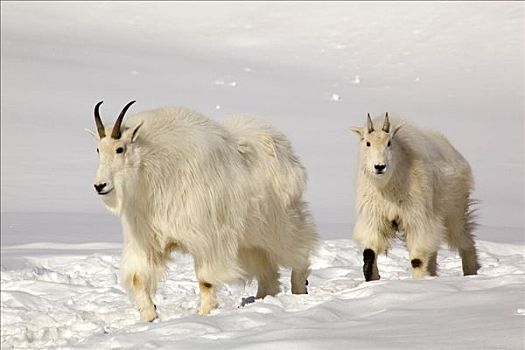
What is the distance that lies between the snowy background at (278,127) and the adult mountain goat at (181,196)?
19.9 inches

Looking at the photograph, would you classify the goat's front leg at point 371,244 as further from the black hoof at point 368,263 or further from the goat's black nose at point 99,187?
the goat's black nose at point 99,187

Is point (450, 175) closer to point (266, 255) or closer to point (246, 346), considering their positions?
point (266, 255)

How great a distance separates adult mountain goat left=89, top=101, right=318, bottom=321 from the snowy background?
0.51m

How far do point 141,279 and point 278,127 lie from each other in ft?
48.2

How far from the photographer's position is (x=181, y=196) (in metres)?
7.05

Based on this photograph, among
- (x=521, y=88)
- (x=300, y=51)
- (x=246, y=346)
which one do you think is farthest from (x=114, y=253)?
(x=300, y=51)

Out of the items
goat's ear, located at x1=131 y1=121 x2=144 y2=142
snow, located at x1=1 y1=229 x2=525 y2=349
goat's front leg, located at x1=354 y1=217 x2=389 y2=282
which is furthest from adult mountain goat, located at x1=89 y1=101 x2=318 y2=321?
goat's front leg, located at x1=354 y1=217 x2=389 y2=282

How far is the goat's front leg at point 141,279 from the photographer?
704cm

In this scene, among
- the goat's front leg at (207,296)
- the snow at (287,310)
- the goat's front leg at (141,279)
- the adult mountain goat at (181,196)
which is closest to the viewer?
the snow at (287,310)

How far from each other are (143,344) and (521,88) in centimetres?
2316

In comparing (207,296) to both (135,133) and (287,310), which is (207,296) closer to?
(287,310)

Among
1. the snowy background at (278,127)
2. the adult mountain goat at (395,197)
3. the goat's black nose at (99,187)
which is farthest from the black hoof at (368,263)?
the goat's black nose at (99,187)

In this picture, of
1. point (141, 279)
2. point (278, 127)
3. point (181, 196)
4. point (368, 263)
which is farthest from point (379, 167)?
point (278, 127)

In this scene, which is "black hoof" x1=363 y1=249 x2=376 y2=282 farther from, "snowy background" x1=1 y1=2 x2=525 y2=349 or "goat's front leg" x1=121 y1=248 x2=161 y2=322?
"goat's front leg" x1=121 y1=248 x2=161 y2=322
